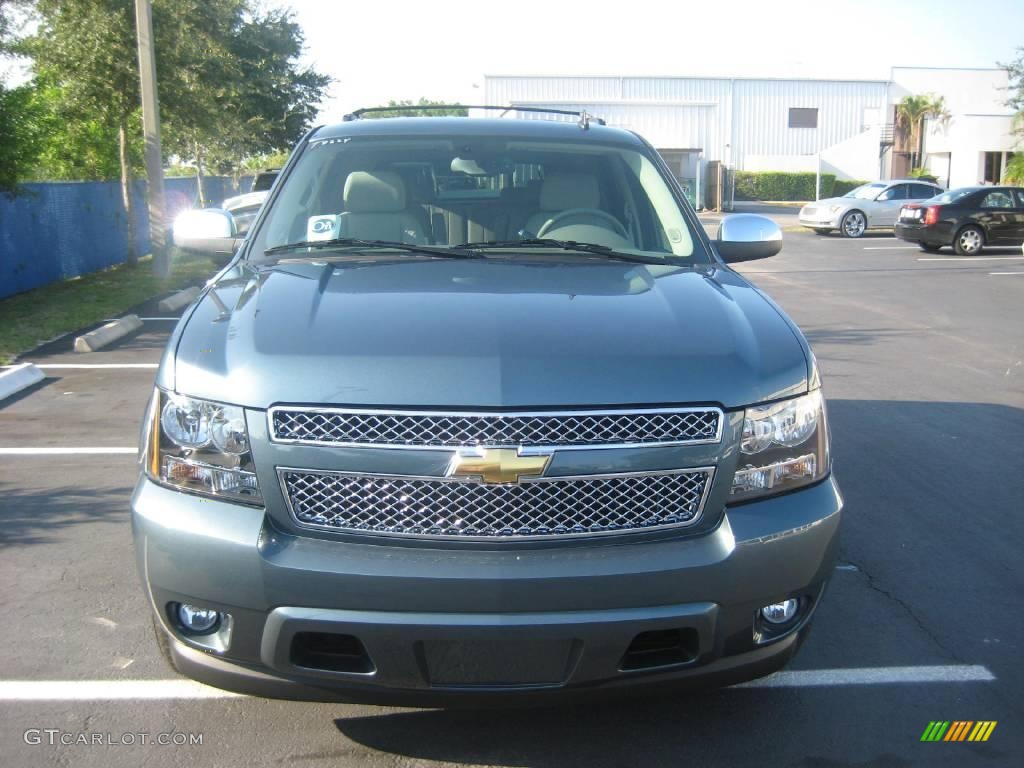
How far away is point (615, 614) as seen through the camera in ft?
8.43

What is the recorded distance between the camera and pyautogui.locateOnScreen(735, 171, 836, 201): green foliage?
175ft

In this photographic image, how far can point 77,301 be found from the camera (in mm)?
13789

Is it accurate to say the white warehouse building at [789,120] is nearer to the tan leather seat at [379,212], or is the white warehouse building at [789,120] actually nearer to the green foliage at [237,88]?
the green foliage at [237,88]

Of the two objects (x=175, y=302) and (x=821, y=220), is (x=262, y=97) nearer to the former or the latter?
(x=821, y=220)

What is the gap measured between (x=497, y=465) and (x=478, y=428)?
4.1 inches

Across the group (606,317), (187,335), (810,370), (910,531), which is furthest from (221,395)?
(910,531)

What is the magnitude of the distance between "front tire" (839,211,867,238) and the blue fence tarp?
18.3m

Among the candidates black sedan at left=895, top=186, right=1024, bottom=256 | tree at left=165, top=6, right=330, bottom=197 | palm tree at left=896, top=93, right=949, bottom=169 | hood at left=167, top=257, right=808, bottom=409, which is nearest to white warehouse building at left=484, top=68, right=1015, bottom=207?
palm tree at left=896, top=93, right=949, bottom=169

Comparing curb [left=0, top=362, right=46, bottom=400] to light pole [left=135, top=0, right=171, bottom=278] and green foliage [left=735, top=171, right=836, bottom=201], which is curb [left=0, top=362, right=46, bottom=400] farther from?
green foliage [left=735, top=171, right=836, bottom=201]

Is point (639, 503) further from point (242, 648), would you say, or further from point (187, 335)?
point (187, 335)

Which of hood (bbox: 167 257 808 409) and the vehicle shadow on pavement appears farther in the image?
the vehicle shadow on pavement

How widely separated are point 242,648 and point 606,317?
1.36 meters

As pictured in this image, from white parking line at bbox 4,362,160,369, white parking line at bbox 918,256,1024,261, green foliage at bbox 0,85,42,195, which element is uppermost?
green foliage at bbox 0,85,42,195

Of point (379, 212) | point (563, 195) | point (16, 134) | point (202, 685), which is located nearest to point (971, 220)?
point (16, 134)
